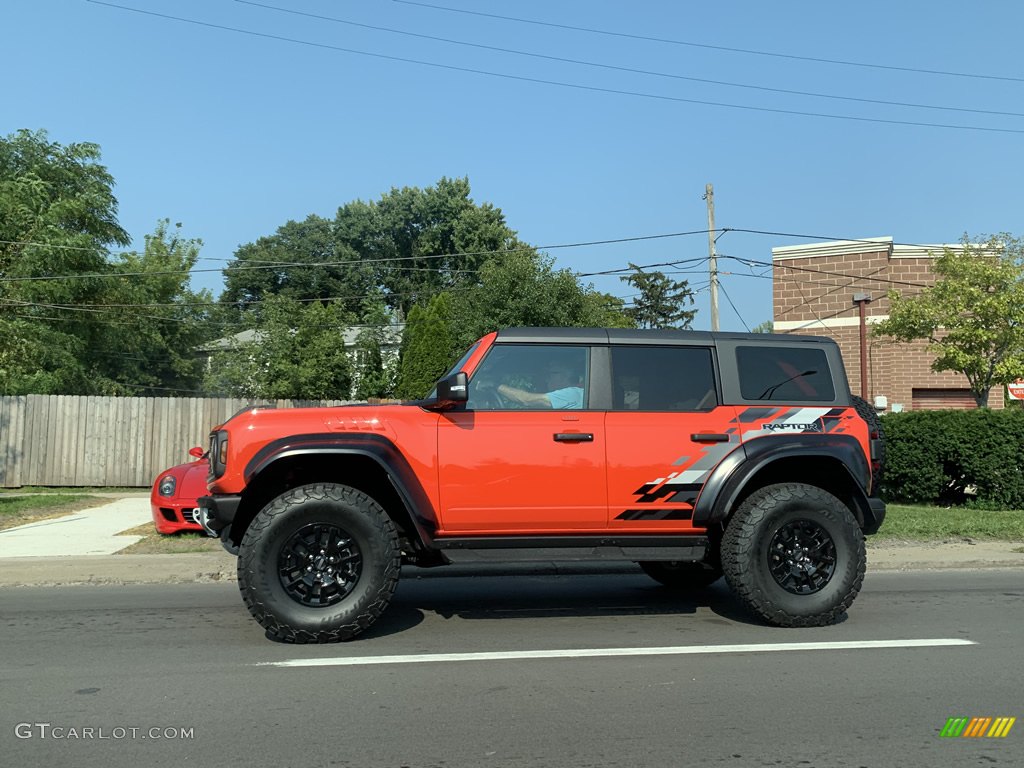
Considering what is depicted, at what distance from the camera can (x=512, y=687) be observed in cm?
500

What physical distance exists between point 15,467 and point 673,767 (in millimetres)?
18595

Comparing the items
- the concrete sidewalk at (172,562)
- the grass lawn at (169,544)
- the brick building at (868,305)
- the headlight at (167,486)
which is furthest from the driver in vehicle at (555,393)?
the brick building at (868,305)

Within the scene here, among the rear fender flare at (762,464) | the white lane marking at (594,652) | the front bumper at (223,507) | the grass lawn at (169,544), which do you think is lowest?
the grass lawn at (169,544)

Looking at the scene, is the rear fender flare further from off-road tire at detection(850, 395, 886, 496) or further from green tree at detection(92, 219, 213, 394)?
green tree at detection(92, 219, 213, 394)

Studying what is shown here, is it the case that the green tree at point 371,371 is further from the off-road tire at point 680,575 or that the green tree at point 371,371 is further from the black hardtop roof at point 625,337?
the black hardtop roof at point 625,337

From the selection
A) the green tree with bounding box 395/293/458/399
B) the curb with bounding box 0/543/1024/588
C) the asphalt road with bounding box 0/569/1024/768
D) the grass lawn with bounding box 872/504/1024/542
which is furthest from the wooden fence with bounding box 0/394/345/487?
the asphalt road with bounding box 0/569/1024/768

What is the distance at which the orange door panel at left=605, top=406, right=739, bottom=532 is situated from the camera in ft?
20.3

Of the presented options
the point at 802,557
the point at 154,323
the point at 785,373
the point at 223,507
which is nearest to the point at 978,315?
the point at 785,373

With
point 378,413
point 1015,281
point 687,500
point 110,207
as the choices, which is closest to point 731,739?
point 687,500

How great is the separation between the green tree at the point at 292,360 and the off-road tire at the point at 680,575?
81.4 ft

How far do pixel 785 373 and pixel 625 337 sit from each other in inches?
50.4

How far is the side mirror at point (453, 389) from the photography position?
19.1 feet

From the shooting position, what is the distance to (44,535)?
11508mm

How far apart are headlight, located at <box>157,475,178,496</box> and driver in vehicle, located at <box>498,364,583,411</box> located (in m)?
6.44
